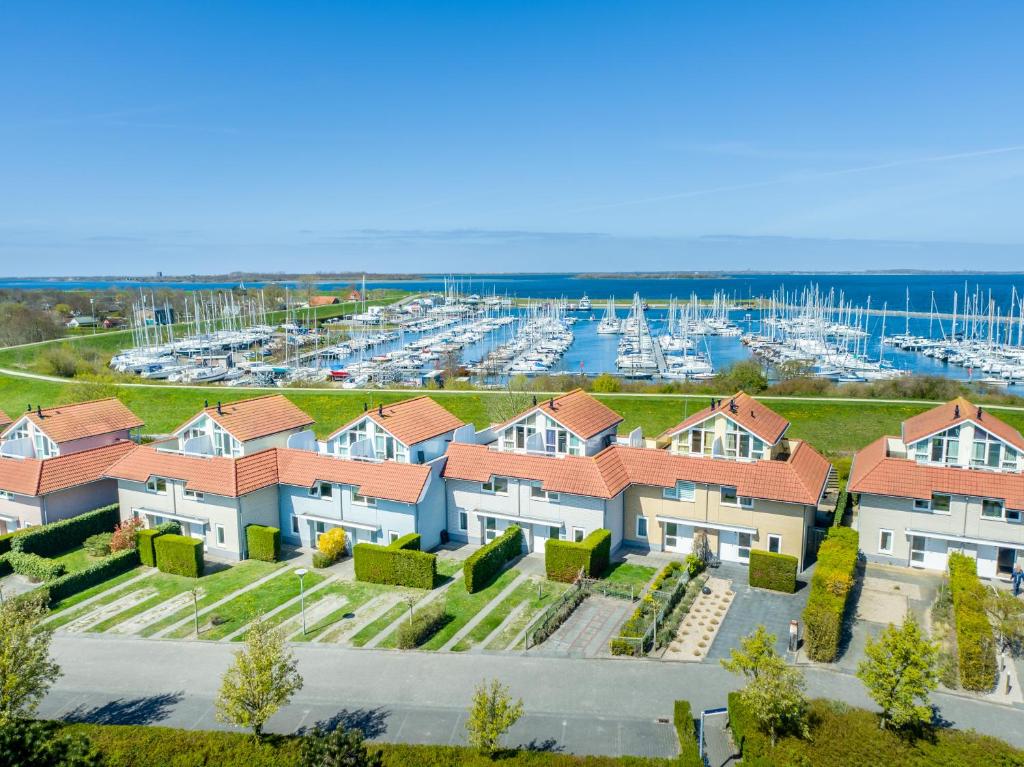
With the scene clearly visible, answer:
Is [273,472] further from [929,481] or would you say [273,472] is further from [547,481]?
[929,481]

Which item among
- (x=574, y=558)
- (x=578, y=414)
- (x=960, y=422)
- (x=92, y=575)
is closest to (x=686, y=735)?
(x=574, y=558)

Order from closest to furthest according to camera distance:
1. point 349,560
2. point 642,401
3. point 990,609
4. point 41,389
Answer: point 990,609, point 349,560, point 642,401, point 41,389

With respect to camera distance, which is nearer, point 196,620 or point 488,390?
point 196,620

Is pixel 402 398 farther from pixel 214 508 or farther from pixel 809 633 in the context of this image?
pixel 809 633

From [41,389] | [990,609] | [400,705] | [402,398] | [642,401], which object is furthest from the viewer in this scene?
[41,389]

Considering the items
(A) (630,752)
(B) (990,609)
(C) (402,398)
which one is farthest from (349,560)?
(C) (402,398)

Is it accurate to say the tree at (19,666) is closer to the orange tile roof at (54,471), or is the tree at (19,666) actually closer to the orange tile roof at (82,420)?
the orange tile roof at (54,471)

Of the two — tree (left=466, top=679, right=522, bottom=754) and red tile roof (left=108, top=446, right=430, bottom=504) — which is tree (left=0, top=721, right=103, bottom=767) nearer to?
tree (left=466, top=679, right=522, bottom=754)
